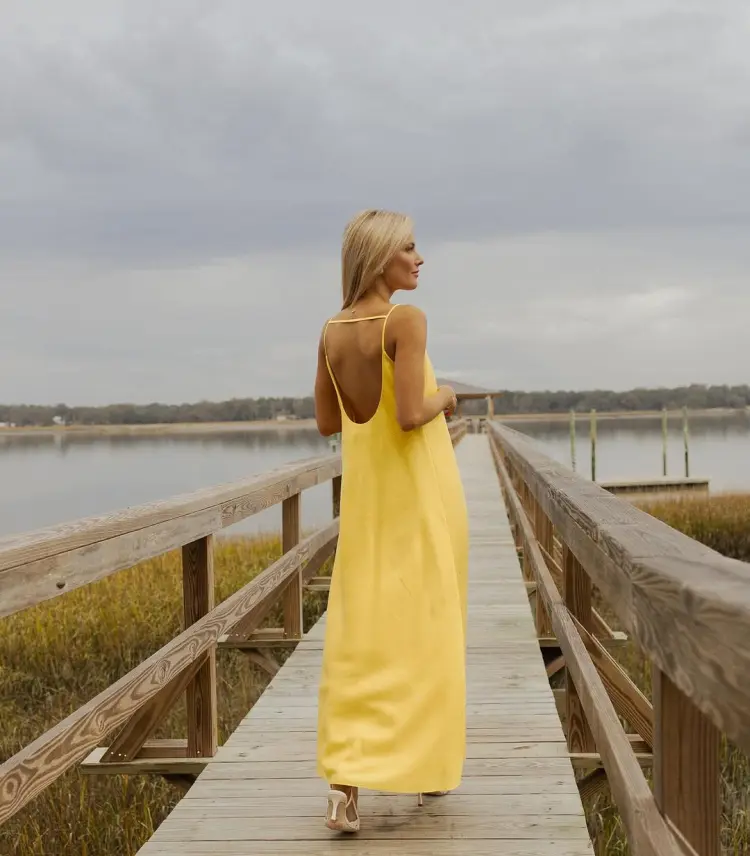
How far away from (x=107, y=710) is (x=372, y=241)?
1.40 m

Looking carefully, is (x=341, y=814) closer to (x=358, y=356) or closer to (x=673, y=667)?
(x=358, y=356)

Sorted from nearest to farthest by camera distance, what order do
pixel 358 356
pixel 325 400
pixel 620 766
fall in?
pixel 620 766 < pixel 358 356 < pixel 325 400

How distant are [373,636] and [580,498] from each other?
76 cm

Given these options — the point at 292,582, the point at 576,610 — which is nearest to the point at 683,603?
the point at 576,610

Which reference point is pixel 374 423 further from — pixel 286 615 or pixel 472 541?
pixel 472 541

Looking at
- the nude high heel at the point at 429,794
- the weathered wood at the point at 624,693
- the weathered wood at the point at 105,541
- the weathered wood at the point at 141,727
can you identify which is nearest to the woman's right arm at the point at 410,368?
the weathered wood at the point at 105,541

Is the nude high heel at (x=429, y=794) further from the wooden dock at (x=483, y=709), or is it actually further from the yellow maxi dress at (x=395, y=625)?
the yellow maxi dress at (x=395, y=625)

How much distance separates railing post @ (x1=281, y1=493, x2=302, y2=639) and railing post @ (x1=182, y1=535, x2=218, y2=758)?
156 centimetres

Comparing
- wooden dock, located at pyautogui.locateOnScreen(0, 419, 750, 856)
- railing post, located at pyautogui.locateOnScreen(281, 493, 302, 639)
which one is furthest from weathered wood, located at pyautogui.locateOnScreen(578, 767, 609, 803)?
railing post, located at pyautogui.locateOnScreen(281, 493, 302, 639)

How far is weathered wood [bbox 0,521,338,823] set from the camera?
2045 mm

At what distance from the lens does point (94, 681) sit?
7.20 metres

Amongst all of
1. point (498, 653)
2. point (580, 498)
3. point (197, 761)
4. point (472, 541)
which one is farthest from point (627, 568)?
point (472, 541)

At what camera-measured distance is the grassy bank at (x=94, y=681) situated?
171 inches

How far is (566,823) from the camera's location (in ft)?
9.43
